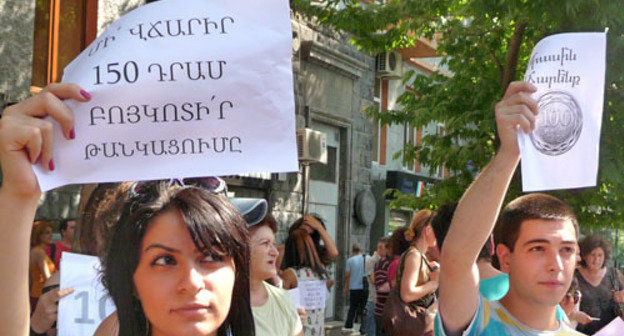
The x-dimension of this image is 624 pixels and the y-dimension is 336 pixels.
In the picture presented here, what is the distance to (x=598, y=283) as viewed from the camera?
771cm

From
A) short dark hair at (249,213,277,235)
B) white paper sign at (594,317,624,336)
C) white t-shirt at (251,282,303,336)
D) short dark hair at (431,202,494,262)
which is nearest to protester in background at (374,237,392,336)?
short dark hair at (249,213,277,235)

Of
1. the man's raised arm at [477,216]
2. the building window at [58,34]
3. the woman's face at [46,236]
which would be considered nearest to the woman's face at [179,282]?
the man's raised arm at [477,216]

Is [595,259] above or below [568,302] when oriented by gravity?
above

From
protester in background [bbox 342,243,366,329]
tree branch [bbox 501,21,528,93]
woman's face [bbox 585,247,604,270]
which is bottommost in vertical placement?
protester in background [bbox 342,243,366,329]

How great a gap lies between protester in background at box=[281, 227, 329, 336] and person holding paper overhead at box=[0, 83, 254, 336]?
4.44m

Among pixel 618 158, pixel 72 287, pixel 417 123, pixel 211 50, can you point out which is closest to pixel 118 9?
pixel 417 123

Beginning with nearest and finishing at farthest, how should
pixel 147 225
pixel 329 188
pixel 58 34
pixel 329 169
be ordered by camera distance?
pixel 147 225 → pixel 58 34 → pixel 329 188 → pixel 329 169

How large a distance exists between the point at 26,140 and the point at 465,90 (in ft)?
29.0

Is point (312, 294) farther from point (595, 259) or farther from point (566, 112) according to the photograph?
point (566, 112)

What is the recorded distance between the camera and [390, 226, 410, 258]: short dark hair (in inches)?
284

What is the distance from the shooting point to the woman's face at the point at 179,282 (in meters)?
2.00

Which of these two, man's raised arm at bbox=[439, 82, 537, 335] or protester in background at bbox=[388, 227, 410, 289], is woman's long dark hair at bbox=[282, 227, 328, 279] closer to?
protester in background at bbox=[388, 227, 410, 289]

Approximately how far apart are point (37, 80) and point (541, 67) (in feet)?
23.9

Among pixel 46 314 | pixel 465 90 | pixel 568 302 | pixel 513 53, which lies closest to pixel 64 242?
pixel 568 302
